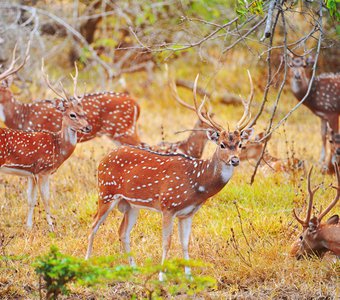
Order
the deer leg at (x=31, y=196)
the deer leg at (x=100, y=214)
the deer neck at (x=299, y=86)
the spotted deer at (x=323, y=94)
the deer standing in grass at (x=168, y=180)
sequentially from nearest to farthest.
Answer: the deer standing in grass at (x=168, y=180)
the deer leg at (x=100, y=214)
the deer leg at (x=31, y=196)
the spotted deer at (x=323, y=94)
the deer neck at (x=299, y=86)

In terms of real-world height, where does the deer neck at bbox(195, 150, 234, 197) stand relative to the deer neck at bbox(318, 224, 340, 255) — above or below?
above

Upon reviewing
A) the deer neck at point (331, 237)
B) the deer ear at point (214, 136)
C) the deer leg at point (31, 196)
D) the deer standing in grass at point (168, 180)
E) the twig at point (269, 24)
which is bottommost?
the deer leg at point (31, 196)

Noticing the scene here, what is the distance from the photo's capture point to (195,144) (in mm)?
10523

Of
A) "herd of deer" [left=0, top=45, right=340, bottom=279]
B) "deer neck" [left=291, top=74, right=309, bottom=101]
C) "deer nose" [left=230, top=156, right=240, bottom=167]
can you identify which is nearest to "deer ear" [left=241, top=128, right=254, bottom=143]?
"herd of deer" [left=0, top=45, right=340, bottom=279]

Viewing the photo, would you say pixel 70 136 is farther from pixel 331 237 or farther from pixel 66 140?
pixel 331 237

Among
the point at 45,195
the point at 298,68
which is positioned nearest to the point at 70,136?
the point at 45,195

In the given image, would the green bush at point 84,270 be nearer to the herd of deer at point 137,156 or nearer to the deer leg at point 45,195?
the herd of deer at point 137,156

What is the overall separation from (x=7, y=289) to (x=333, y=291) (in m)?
2.74

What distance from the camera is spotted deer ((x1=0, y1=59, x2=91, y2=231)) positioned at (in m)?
8.66

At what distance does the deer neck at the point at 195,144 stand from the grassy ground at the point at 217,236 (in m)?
0.57

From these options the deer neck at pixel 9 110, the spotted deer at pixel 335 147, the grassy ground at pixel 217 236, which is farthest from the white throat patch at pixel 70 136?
the spotted deer at pixel 335 147

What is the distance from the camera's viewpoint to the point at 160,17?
50.4ft

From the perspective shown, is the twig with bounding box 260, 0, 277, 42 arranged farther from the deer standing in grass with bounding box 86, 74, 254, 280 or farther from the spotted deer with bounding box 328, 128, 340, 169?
the spotted deer with bounding box 328, 128, 340, 169

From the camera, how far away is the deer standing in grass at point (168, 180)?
22.8ft
